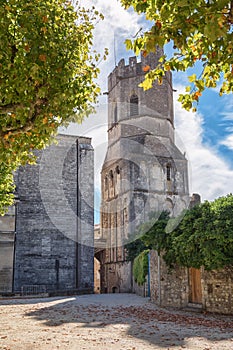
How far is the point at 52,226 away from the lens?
27078mm

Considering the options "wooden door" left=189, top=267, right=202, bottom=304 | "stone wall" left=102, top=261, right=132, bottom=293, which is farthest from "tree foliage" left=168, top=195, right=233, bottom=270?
"stone wall" left=102, top=261, right=132, bottom=293

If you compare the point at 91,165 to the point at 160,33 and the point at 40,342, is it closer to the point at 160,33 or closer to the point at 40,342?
the point at 40,342

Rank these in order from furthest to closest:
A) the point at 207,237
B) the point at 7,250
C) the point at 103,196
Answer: the point at 103,196 < the point at 7,250 < the point at 207,237

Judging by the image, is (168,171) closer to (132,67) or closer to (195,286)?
(132,67)

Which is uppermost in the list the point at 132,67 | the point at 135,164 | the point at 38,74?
the point at 132,67

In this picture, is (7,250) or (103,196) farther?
(103,196)

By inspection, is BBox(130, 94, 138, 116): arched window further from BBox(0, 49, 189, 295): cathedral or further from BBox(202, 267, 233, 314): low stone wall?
BBox(202, 267, 233, 314): low stone wall

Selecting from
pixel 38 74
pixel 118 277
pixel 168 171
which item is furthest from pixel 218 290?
pixel 168 171

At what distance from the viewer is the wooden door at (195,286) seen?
50.9ft

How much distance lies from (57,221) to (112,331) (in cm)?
1789

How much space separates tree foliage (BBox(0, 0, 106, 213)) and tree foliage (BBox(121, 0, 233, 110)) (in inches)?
84.5

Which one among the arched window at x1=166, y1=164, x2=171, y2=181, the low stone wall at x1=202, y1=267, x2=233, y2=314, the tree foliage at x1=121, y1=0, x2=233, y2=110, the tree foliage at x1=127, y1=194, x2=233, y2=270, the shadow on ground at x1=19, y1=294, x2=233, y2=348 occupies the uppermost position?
the arched window at x1=166, y1=164, x2=171, y2=181

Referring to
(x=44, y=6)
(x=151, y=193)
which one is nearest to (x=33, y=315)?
(x=44, y=6)

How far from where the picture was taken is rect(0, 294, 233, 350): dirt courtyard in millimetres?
8109
